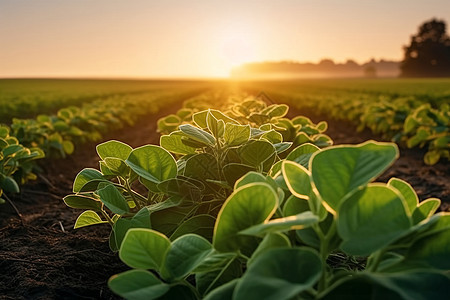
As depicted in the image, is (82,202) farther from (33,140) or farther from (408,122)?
(408,122)

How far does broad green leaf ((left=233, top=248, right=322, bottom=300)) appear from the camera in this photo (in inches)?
28.4

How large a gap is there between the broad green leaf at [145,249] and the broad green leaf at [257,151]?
1.40 ft

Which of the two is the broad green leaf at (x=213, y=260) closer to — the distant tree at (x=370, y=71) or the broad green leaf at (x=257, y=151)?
the broad green leaf at (x=257, y=151)

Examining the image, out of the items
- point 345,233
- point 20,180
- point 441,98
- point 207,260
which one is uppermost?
point 345,233

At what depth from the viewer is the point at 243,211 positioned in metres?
0.86

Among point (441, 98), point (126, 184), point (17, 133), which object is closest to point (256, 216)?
point (126, 184)

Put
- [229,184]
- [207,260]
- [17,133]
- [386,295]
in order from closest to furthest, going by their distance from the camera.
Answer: [386,295] < [207,260] < [229,184] < [17,133]

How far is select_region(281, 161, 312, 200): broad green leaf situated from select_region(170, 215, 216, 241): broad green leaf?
455 mm

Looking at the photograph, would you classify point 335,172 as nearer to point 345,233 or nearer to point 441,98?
point 345,233

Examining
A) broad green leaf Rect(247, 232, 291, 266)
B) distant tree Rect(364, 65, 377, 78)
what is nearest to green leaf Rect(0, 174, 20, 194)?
broad green leaf Rect(247, 232, 291, 266)

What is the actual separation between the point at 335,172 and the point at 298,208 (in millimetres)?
190

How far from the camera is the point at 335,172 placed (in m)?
Result: 0.85

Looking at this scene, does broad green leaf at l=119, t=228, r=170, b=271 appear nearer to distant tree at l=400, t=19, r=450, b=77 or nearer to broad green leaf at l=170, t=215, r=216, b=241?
broad green leaf at l=170, t=215, r=216, b=241

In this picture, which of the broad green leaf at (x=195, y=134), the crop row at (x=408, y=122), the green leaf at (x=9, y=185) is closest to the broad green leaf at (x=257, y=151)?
the broad green leaf at (x=195, y=134)
